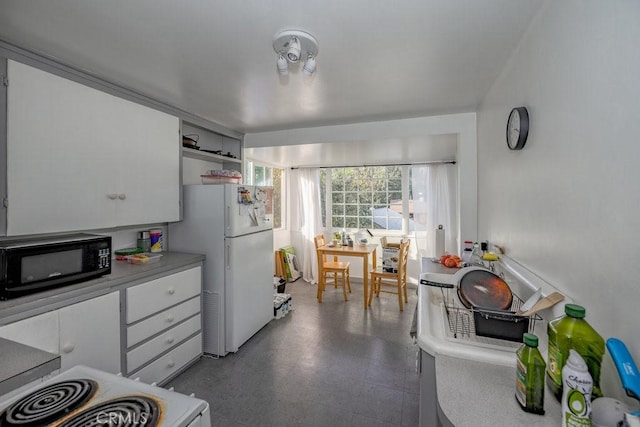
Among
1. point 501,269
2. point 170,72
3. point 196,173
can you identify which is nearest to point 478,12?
point 501,269

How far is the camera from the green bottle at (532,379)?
2.15 ft

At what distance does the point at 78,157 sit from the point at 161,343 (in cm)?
140

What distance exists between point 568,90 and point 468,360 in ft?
3.29

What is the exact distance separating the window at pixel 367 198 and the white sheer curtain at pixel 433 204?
143mm

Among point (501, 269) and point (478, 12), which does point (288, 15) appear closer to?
point (478, 12)

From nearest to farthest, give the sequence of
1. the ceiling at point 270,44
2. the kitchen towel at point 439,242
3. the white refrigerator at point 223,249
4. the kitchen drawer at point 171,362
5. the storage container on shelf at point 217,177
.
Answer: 1. the ceiling at point 270,44
2. the kitchen drawer at point 171,362
3. the white refrigerator at point 223,249
4. the storage container on shelf at point 217,177
5. the kitchen towel at point 439,242

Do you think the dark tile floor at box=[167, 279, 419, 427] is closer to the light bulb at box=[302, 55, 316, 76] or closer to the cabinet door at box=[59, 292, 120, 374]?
the cabinet door at box=[59, 292, 120, 374]

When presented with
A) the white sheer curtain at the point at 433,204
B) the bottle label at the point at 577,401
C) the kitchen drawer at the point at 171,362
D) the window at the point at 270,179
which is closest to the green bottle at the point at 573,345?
the bottle label at the point at 577,401

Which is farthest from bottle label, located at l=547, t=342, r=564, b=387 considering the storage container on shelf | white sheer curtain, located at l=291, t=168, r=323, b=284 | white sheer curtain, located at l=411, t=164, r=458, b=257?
white sheer curtain, located at l=291, t=168, r=323, b=284

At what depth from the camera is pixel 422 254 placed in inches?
169

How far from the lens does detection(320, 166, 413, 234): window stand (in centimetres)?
440

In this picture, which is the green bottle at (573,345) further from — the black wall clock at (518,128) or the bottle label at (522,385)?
the black wall clock at (518,128)

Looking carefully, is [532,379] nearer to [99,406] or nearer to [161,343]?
[99,406]

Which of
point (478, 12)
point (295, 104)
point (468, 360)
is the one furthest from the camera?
point (295, 104)
